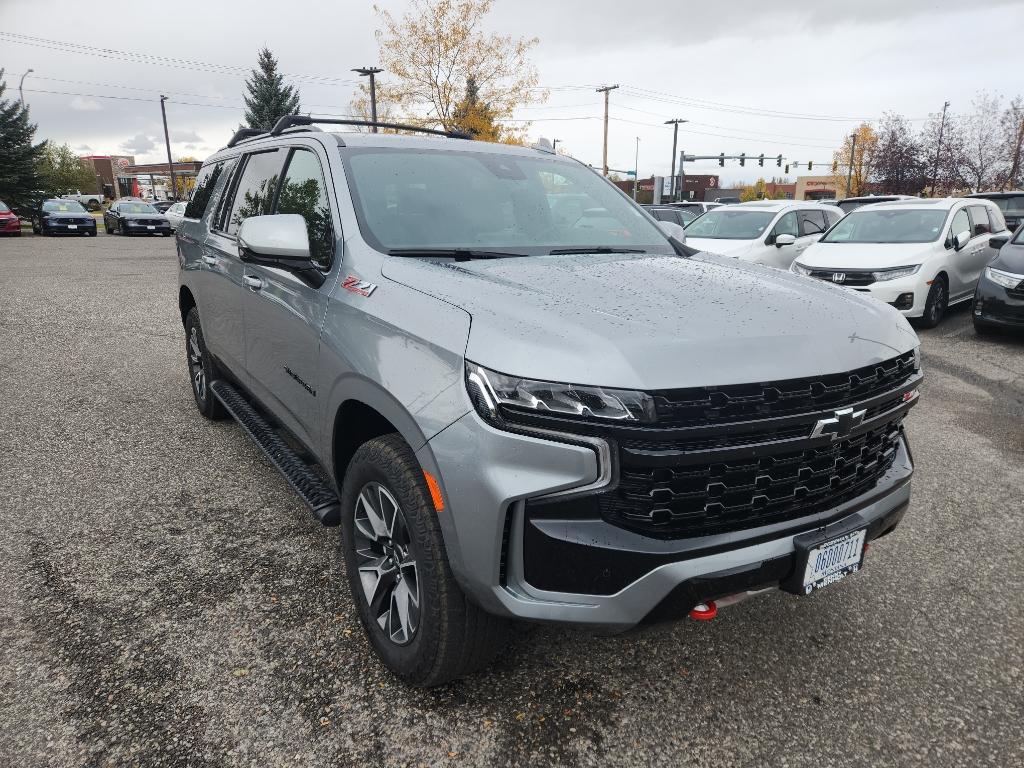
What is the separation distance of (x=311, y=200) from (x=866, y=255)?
8.29 m

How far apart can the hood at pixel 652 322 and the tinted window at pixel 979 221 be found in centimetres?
949

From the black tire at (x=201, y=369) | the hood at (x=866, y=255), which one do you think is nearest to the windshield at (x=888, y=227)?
the hood at (x=866, y=255)

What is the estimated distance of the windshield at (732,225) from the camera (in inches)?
465

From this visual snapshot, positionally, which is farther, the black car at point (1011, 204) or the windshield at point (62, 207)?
the windshield at point (62, 207)

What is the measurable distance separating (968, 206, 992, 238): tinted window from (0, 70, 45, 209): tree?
3788 cm

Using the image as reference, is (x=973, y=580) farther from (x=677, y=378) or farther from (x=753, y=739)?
(x=677, y=378)

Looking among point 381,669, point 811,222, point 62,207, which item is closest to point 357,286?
point 381,669

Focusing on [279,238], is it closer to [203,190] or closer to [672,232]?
[672,232]

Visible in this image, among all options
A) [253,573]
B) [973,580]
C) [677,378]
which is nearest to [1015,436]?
[973,580]

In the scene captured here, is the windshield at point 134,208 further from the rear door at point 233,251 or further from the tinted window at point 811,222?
the rear door at point 233,251

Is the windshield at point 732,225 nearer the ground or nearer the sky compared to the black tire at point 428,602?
nearer the sky

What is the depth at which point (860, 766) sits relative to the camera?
7.04 feet

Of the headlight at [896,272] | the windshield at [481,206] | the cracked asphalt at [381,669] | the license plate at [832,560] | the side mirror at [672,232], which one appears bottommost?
the cracked asphalt at [381,669]

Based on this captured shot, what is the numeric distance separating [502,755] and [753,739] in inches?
30.7
